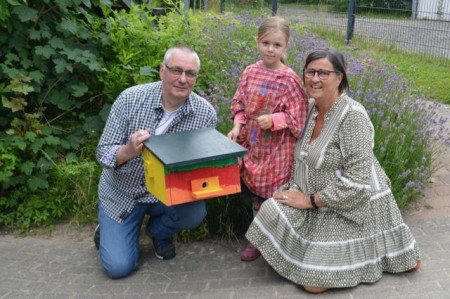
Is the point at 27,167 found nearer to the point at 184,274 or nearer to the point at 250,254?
the point at 184,274

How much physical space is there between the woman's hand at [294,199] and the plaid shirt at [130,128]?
688mm

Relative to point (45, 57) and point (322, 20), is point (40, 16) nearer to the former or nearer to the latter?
point (45, 57)

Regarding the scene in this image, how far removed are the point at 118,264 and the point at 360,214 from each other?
1.56 m

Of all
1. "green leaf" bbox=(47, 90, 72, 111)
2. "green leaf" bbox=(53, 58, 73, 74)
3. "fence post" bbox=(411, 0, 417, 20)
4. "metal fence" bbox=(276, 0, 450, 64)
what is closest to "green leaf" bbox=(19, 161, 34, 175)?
"green leaf" bbox=(47, 90, 72, 111)

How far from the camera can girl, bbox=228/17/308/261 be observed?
3.44 meters

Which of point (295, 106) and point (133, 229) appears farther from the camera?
point (133, 229)

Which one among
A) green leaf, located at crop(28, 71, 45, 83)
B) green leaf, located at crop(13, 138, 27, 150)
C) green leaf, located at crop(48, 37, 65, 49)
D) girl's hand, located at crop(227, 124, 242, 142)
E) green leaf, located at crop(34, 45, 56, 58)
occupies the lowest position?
green leaf, located at crop(13, 138, 27, 150)

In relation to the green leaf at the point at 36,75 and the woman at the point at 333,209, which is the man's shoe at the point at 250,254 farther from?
the green leaf at the point at 36,75

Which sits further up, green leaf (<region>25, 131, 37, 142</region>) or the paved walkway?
green leaf (<region>25, 131, 37, 142</region>)

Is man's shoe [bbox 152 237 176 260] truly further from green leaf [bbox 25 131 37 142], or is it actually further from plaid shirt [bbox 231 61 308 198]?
green leaf [bbox 25 131 37 142]

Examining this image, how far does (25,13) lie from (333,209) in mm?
2929

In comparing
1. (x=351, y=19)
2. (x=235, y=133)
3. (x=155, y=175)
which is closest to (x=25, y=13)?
(x=235, y=133)

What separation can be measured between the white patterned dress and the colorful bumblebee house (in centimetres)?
51

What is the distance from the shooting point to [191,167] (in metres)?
2.96
